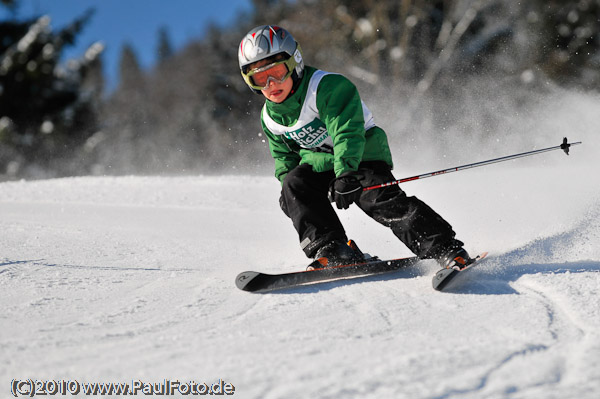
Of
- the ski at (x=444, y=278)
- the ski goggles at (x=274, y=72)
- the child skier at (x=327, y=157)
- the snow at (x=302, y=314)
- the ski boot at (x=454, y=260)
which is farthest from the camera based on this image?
the ski goggles at (x=274, y=72)

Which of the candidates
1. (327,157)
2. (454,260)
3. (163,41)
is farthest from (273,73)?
(163,41)

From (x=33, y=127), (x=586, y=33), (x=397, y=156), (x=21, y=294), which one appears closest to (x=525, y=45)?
(x=586, y=33)

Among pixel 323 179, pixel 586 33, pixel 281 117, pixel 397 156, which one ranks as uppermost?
pixel 586 33

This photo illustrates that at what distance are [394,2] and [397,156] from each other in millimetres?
11379

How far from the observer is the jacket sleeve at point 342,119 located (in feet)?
9.57

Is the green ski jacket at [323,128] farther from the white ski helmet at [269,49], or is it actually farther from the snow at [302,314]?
the snow at [302,314]

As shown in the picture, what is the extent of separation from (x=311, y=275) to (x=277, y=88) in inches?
39.6

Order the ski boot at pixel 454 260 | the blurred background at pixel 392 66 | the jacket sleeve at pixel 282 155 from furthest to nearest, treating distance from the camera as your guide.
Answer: the blurred background at pixel 392 66 → the jacket sleeve at pixel 282 155 → the ski boot at pixel 454 260

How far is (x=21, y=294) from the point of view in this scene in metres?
2.62

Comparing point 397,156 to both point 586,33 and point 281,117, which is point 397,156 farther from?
point 586,33

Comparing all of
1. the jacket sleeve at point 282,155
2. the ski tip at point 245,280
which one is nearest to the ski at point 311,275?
the ski tip at point 245,280

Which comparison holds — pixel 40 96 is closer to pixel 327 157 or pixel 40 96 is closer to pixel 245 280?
pixel 327 157

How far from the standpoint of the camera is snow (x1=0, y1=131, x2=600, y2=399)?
1.69 metres

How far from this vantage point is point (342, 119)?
2969 millimetres
